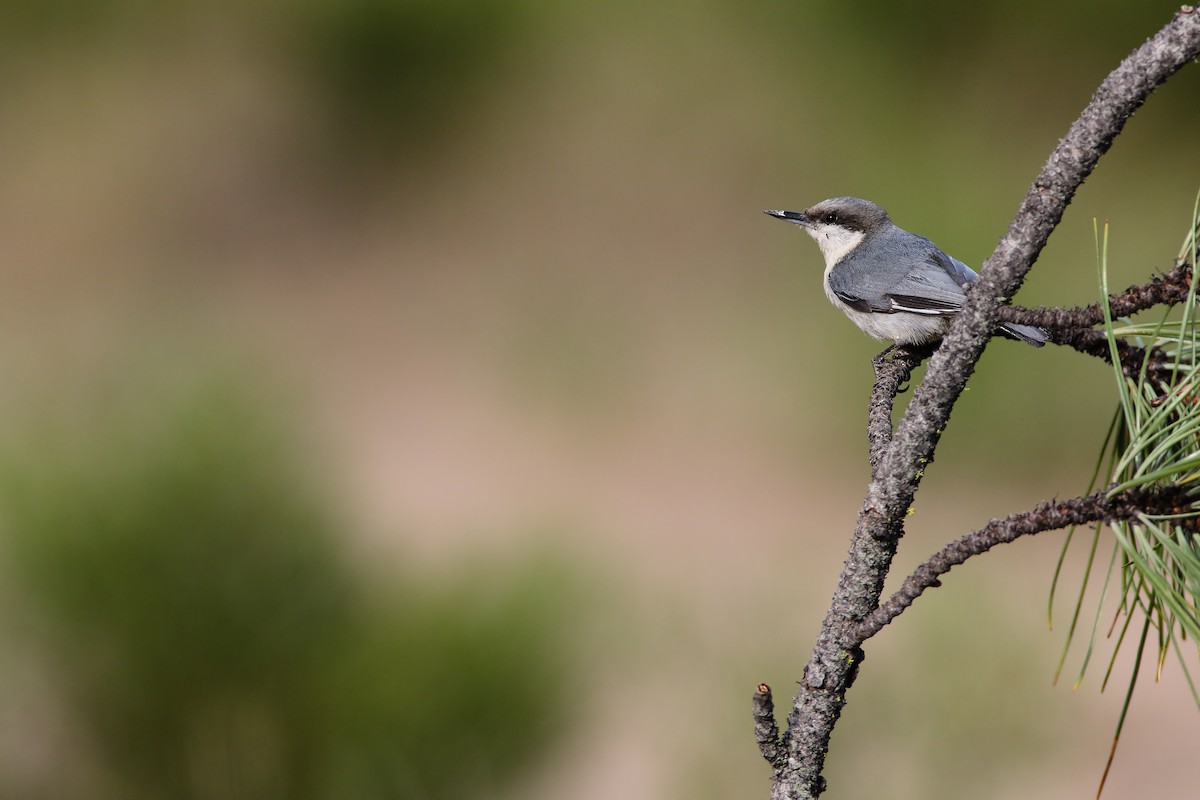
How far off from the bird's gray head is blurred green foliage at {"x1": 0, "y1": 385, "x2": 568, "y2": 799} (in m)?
1.41

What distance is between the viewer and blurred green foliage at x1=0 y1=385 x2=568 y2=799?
9.35ft

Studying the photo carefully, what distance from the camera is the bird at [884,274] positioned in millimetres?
1879

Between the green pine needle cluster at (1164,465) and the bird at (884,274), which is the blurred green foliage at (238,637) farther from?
the green pine needle cluster at (1164,465)

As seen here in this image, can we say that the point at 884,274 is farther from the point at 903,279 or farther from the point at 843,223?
the point at 843,223

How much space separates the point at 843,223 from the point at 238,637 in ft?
6.05

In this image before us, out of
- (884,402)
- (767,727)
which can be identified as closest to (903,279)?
(884,402)

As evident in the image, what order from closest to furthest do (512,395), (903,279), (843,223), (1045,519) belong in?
(1045,519), (903,279), (843,223), (512,395)

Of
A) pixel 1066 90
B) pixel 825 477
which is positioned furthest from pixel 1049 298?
pixel 1066 90

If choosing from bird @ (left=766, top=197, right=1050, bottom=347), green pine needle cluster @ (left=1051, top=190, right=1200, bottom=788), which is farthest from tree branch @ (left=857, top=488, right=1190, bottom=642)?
bird @ (left=766, top=197, right=1050, bottom=347)

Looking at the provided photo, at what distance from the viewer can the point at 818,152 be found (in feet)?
22.3

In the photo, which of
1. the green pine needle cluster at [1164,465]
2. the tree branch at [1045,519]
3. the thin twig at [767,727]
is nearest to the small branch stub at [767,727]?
the thin twig at [767,727]

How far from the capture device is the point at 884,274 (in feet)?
6.52

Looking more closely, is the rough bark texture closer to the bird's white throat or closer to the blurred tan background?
the bird's white throat

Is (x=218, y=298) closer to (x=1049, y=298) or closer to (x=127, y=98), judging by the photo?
(x=127, y=98)
